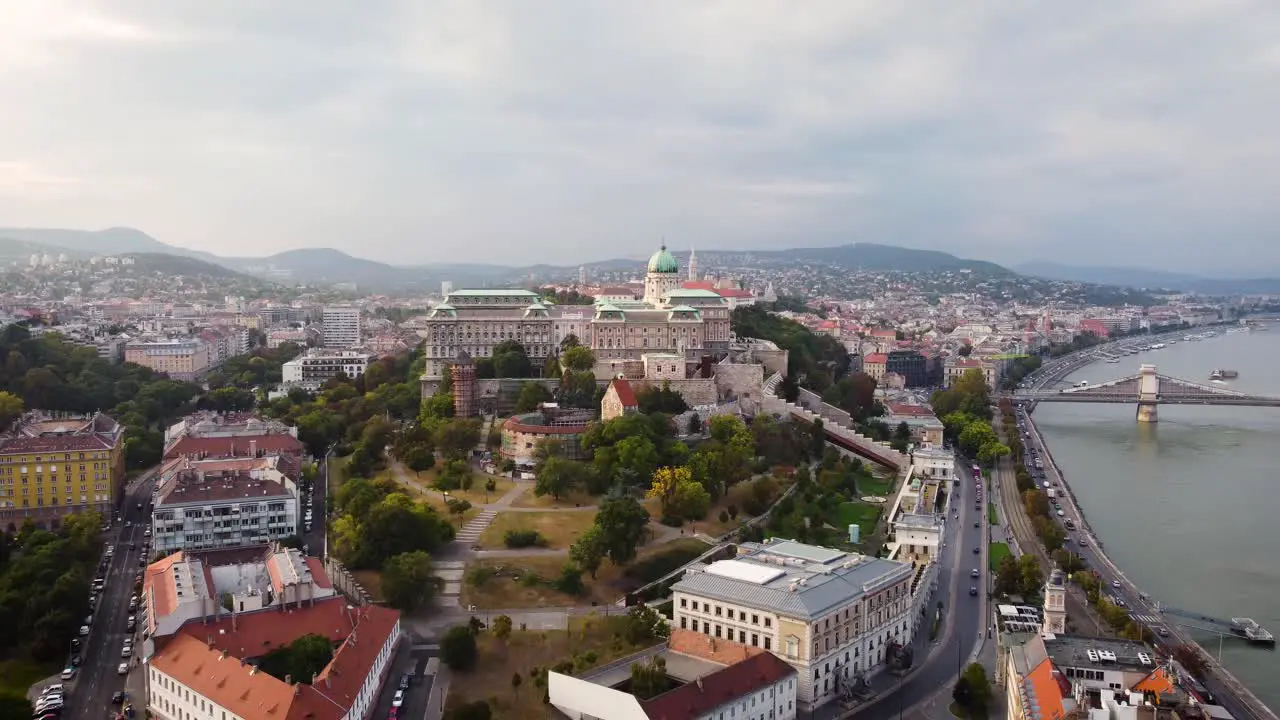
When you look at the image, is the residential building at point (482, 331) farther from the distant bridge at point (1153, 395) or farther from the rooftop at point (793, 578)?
the distant bridge at point (1153, 395)

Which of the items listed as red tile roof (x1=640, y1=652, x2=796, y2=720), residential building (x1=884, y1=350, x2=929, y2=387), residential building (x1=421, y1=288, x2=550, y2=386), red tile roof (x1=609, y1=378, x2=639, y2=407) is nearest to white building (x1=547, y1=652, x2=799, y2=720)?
red tile roof (x1=640, y1=652, x2=796, y2=720)

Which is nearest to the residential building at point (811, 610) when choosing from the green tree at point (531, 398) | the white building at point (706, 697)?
the white building at point (706, 697)

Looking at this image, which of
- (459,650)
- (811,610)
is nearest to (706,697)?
(811,610)

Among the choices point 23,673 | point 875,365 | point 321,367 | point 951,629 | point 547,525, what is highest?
point 875,365

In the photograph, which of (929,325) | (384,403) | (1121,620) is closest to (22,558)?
(384,403)

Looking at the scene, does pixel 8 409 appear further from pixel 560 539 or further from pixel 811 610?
pixel 811 610
